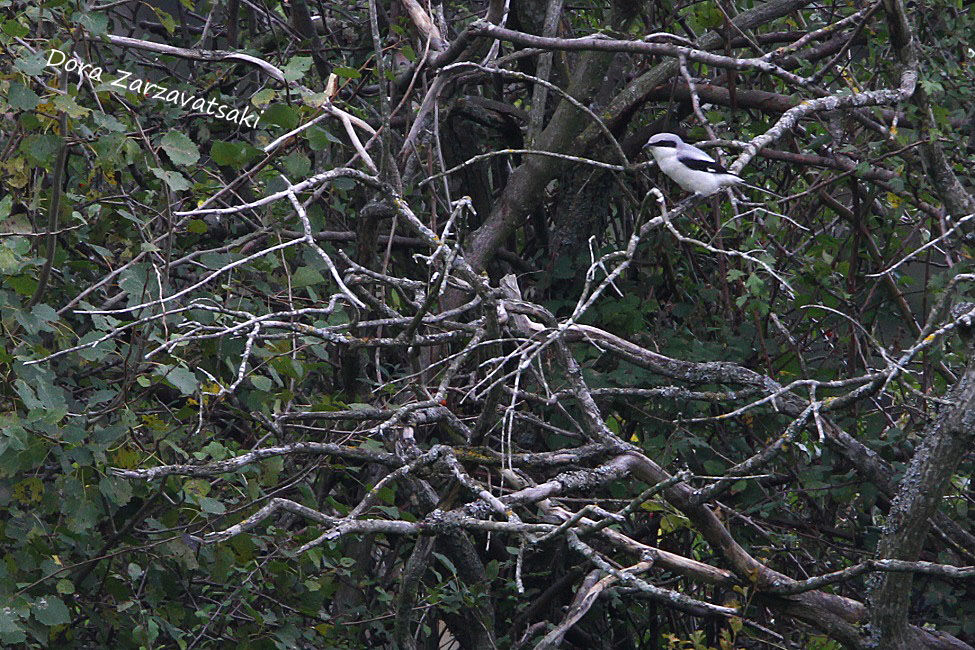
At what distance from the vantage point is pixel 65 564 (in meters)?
3.32

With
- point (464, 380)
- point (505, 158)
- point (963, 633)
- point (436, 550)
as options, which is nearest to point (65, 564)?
point (436, 550)

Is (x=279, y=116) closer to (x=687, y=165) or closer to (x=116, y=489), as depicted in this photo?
(x=116, y=489)

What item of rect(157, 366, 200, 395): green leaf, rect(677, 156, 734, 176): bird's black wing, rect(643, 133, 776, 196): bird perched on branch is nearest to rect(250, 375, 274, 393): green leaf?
rect(157, 366, 200, 395): green leaf

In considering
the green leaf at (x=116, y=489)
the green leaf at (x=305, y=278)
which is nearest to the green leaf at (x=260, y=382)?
the green leaf at (x=305, y=278)

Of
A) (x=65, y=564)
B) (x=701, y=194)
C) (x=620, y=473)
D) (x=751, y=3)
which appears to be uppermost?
(x=751, y=3)

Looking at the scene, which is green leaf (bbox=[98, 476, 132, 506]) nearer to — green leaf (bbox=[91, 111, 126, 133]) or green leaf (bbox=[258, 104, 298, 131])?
green leaf (bbox=[91, 111, 126, 133])

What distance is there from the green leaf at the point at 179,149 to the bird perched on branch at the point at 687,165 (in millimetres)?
1557

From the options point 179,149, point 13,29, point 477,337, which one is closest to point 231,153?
point 179,149

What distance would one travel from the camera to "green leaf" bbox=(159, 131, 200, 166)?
3.14 meters

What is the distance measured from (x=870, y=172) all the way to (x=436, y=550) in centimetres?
207

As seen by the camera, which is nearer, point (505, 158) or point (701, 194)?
point (701, 194)

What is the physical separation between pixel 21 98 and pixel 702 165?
82.2 inches

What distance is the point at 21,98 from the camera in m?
2.95

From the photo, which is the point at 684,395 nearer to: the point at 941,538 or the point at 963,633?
the point at 941,538
